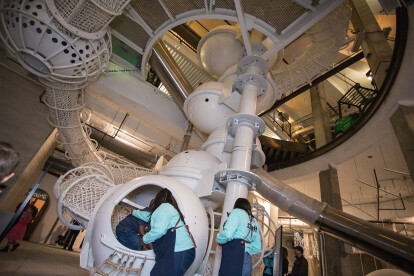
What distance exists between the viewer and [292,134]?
502 inches

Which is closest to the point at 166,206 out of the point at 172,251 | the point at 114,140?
the point at 172,251

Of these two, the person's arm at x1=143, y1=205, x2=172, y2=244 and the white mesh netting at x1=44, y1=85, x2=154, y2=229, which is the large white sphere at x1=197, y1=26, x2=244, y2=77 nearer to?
the white mesh netting at x1=44, y1=85, x2=154, y2=229

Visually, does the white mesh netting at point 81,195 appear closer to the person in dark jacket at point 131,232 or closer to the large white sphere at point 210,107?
the person in dark jacket at point 131,232

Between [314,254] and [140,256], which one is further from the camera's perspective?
[314,254]

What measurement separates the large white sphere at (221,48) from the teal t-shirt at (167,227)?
4232 mm

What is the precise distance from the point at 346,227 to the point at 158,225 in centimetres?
351

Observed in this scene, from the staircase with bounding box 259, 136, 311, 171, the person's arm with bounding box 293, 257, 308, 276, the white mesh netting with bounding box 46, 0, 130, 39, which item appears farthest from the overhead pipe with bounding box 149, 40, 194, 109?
the person's arm with bounding box 293, 257, 308, 276

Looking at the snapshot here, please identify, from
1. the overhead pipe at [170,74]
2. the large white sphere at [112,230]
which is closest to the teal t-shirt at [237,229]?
the large white sphere at [112,230]

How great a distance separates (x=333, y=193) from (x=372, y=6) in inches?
347

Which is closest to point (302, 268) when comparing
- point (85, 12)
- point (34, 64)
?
point (85, 12)

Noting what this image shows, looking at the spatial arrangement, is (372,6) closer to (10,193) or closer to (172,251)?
(172,251)

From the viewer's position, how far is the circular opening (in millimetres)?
3649

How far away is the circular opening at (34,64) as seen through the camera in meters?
3.65

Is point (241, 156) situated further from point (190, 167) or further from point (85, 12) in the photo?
point (85, 12)
